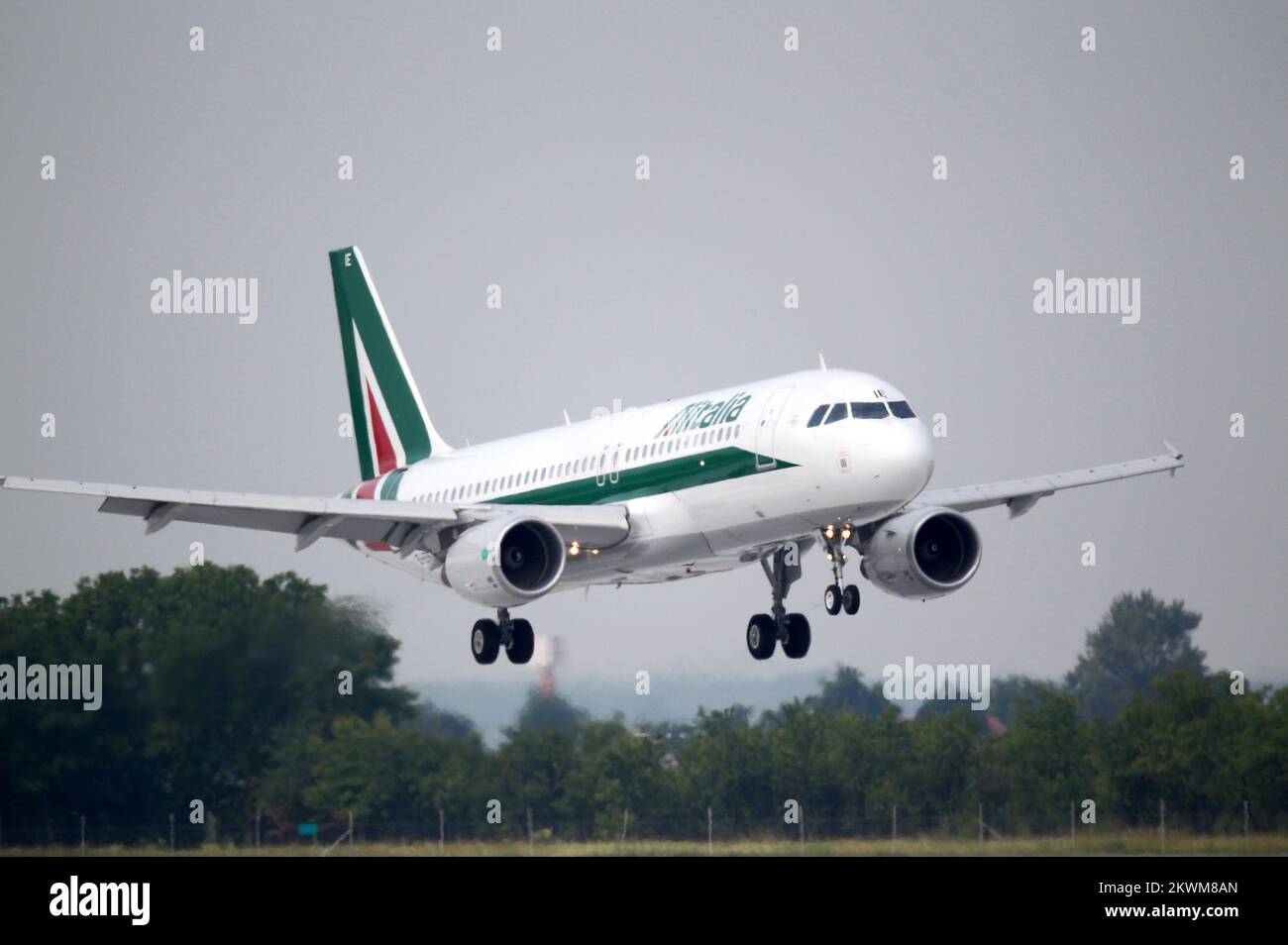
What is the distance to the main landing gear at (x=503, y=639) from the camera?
191ft

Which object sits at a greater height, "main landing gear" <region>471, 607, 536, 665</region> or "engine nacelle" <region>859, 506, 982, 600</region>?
"engine nacelle" <region>859, 506, 982, 600</region>

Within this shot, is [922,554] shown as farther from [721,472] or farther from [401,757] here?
[401,757]

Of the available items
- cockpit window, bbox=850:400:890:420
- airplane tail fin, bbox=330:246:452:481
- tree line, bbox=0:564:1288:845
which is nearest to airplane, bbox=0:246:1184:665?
cockpit window, bbox=850:400:890:420

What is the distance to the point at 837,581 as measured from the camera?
5334 centimetres

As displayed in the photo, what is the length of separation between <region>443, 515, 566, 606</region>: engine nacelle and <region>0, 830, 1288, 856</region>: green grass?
5971 mm

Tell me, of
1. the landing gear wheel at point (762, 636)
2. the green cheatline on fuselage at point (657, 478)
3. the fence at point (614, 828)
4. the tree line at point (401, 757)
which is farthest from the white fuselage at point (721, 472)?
the fence at point (614, 828)

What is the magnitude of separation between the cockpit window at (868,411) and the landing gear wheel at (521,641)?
10.7 m

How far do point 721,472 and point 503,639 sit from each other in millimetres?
7861

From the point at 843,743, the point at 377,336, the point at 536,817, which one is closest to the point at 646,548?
the point at 536,817

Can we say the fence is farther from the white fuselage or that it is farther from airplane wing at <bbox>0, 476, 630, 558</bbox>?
airplane wing at <bbox>0, 476, 630, 558</bbox>

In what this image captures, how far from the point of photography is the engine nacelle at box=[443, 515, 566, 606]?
54.5 metres

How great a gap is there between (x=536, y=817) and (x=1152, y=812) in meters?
14.4

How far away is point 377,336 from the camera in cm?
7088

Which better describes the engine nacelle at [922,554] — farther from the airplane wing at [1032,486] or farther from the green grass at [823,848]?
the green grass at [823,848]
